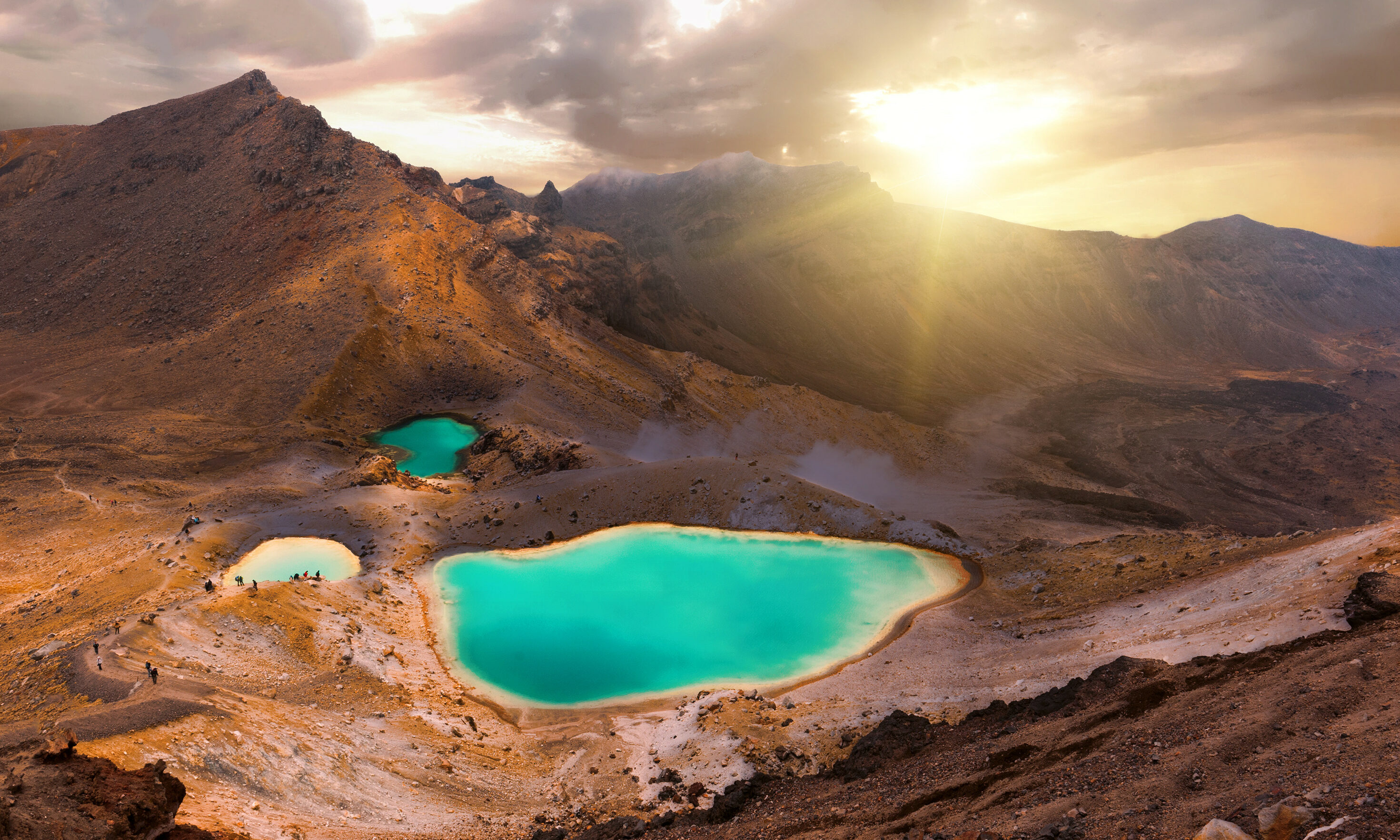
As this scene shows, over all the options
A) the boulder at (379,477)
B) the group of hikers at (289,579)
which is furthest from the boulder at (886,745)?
the boulder at (379,477)

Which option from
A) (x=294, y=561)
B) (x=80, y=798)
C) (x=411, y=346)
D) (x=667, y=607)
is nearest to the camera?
(x=80, y=798)

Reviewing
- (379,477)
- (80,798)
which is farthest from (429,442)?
(80,798)

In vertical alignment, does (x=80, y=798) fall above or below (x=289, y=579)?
→ above

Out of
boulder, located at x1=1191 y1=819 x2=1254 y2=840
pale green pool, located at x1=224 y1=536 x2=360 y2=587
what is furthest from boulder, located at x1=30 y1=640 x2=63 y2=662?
boulder, located at x1=1191 y1=819 x2=1254 y2=840

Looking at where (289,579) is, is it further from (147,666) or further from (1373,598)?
(1373,598)

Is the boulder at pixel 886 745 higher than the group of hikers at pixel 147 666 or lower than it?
lower

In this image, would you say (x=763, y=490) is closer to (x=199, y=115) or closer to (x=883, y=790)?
(x=883, y=790)

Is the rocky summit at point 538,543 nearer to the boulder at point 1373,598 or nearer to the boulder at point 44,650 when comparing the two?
the boulder at point 1373,598

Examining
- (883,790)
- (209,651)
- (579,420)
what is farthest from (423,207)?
(883,790)
